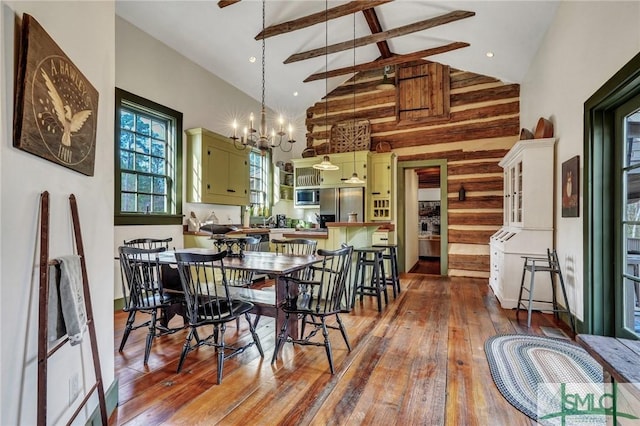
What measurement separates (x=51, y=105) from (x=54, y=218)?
48 cm

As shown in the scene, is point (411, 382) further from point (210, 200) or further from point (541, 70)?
point (541, 70)

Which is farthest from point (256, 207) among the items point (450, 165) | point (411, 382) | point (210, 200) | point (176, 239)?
point (411, 382)

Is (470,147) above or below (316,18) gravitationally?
below

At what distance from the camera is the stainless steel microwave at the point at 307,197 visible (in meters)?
6.70

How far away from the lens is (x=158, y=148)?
4.52 meters

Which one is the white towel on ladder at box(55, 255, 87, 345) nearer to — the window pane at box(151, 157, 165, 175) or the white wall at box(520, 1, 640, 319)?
the window pane at box(151, 157, 165, 175)

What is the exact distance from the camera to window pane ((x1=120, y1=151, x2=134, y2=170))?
401 centimetres

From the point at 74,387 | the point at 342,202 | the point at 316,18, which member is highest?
the point at 316,18

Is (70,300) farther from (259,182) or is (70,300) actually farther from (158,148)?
(259,182)

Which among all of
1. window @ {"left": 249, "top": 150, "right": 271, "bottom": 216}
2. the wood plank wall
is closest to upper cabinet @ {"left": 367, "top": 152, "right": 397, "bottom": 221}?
the wood plank wall

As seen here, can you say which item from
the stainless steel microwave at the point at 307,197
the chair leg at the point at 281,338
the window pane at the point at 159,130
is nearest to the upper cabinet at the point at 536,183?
the chair leg at the point at 281,338

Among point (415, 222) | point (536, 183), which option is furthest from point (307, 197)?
point (536, 183)

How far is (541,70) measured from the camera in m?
4.28

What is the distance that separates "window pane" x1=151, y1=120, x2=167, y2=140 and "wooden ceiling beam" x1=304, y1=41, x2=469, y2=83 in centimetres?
313
